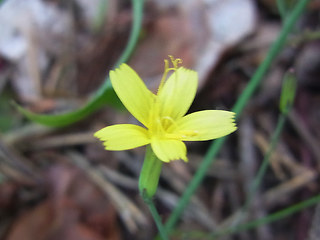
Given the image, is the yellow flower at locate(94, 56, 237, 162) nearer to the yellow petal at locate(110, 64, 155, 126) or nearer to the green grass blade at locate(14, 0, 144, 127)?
the yellow petal at locate(110, 64, 155, 126)

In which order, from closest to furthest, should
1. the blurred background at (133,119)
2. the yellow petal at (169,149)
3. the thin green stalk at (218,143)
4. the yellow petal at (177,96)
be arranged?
the yellow petal at (169,149) → the yellow petal at (177,96) → the thin green stalk at (218,143) → the blurred background at (133,119)

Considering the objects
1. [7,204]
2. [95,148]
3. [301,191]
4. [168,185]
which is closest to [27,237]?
[7,204]

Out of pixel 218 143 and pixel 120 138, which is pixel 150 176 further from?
pixel 218 143

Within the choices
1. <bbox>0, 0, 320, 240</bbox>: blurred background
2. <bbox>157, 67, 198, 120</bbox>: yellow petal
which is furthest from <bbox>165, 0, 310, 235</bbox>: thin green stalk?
<bbox>0, 0, 320, 240</bbox>: blurred background

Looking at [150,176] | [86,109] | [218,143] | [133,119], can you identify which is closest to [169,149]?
[150,176]

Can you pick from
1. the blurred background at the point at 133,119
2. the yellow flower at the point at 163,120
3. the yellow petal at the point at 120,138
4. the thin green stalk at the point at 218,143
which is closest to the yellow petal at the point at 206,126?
the yellow flower at the point at 163,120

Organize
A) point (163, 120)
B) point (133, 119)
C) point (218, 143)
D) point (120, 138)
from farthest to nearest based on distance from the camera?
point (133, 119) < point (218, 143) < point (163, 120) < point (120, 138)

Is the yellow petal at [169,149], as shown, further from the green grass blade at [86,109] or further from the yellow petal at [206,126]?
the green grass blade at [86,109]

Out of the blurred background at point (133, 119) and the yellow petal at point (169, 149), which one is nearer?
the yellow petal at point (169, 149)

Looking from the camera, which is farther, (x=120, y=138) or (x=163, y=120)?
(x=163, y=120)
